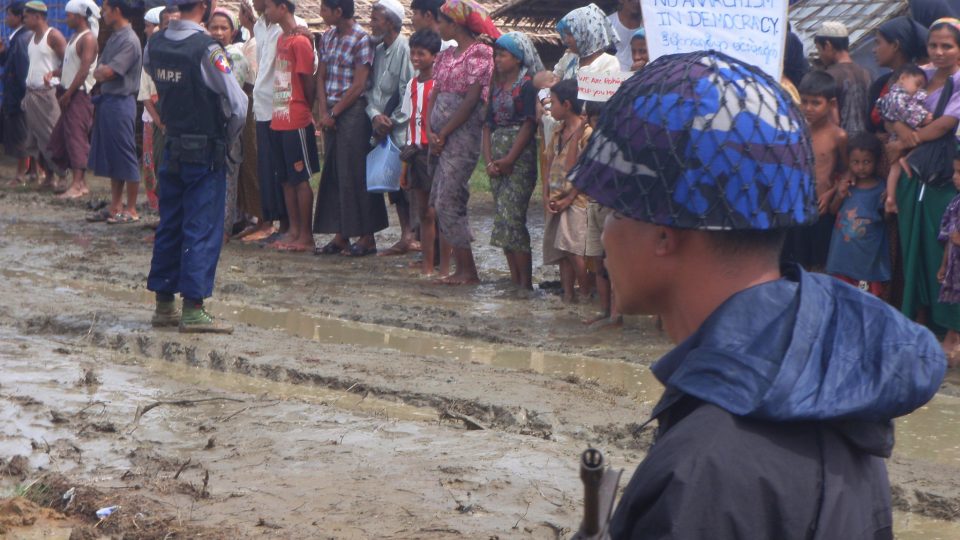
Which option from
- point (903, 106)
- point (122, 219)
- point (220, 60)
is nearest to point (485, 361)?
point (220, 60)

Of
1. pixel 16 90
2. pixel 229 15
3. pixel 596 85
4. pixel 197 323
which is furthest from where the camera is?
pixel 16 90

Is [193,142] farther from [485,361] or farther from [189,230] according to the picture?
[485,361]

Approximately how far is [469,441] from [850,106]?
3.93 m

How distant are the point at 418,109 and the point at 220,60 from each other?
2548 millimetres

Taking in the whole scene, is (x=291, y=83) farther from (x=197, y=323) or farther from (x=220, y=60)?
(x=197, y=323)

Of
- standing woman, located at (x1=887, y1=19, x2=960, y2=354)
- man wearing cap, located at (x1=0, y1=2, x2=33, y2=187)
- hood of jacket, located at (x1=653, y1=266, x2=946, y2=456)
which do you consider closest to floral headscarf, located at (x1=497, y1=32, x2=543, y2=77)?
standing woman, located at (x1=887, y1=19, x2=960, y2=354)

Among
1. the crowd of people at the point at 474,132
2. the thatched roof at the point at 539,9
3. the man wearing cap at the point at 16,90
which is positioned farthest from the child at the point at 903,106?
the man wearing cap at the point at 16,90

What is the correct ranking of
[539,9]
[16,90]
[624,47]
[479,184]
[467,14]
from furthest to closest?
[539,9], [16,90], [479,184], [624,47], [467,14]

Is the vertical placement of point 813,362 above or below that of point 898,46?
below

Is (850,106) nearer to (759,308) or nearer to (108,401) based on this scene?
(108,401)

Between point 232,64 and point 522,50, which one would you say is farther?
point 232,64

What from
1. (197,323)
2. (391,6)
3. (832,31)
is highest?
(391,6)

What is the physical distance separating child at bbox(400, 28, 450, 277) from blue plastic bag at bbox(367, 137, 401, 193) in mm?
174

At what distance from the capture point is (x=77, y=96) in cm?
1278
